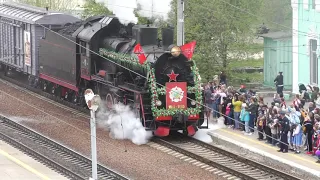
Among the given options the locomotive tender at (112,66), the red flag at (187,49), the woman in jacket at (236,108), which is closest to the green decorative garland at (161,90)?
the locomotive tender at (112,66)

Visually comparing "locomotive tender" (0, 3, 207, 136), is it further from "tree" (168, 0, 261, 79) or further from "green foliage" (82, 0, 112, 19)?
"tree" (168, 0, 261, 79)

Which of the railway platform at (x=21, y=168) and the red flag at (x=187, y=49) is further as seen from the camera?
the red flag at (x=187, y=49)

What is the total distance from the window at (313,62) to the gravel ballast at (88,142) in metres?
8.96

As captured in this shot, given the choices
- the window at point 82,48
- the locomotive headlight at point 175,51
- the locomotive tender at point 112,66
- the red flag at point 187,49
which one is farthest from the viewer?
the window at point 82,48

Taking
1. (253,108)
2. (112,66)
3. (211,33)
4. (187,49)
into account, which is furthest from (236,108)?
(211,33)

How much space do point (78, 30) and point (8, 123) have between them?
13.3ft

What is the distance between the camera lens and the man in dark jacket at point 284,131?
19297 millimetres

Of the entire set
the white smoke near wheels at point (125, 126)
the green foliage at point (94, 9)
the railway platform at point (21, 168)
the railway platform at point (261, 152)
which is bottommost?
the railway platform at point (21, 168)

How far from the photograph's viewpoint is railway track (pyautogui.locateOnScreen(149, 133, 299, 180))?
18.0 metres

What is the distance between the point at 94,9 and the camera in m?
36.2

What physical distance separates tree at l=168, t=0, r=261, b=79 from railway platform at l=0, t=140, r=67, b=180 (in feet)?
37.2

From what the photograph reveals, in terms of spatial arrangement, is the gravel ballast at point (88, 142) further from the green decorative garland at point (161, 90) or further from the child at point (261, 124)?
the child at point (261, 124)

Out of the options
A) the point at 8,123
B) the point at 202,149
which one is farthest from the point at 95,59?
the point at 202,149

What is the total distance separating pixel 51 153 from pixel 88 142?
1687 mm
